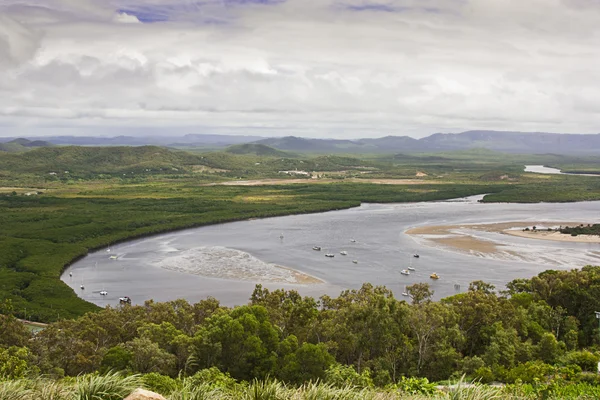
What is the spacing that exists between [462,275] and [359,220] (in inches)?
1750

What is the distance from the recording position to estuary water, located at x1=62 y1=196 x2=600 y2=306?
186 feet

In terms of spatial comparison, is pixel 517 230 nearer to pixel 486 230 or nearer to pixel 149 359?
pixel 486 230

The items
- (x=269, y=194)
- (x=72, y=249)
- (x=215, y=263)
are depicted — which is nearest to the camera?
(x=215, y=263)

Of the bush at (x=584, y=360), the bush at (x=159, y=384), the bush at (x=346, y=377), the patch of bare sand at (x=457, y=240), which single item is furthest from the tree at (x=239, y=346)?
the patch of bare sand at (x=457, y=240)

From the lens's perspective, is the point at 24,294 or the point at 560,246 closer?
the point at 24,294

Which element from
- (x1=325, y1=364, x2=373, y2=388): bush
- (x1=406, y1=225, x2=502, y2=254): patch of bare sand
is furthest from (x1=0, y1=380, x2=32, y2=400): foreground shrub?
(x1=406, y1=225, x2=502, y2=254): patch of bare sand

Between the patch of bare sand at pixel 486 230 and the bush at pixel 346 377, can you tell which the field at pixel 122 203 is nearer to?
the bush at pixel 346 377

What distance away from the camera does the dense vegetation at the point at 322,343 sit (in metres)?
24.4

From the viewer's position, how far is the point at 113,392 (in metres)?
11.9

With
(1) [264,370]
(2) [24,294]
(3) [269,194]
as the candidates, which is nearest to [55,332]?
(1) [264,370]

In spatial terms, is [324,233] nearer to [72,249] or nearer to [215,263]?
[215,263]

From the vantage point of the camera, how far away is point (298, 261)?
69.1m

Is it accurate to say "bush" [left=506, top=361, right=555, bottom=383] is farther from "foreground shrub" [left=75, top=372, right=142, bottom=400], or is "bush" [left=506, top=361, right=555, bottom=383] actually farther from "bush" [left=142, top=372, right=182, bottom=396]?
"foreground shrub" [left=75, top=372, right=142, bottom=400]

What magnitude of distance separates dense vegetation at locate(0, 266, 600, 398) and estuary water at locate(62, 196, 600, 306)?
1995 cm
